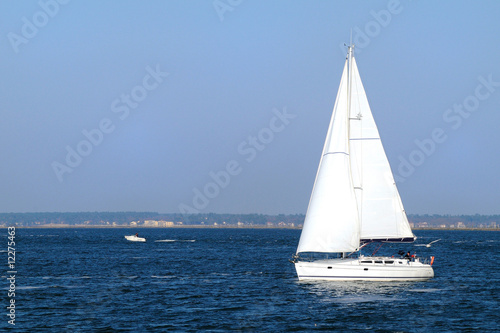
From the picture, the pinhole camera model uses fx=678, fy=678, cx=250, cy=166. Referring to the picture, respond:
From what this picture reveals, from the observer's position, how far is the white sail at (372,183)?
182 ft

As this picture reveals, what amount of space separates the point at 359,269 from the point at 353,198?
19.3 feet

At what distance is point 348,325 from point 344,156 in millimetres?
19328

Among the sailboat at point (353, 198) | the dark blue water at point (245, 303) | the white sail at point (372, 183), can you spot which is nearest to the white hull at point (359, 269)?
the sailboat at point (353, 198)

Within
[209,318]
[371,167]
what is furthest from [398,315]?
[371,167]

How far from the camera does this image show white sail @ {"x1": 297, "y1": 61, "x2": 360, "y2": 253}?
178 feet

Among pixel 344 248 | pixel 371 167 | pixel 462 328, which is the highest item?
pixel 371 167

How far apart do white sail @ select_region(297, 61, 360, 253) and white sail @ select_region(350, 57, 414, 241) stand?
2.68ft

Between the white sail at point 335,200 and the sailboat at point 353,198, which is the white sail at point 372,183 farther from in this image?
the white sail at point 335,200

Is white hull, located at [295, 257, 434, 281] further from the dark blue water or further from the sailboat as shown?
the dark blue water

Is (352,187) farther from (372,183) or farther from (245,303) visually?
(245,303)

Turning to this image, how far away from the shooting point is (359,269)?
53094 mm

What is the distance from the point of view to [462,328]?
3834 centimetres

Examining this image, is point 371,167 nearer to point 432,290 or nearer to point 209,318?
point 432,290

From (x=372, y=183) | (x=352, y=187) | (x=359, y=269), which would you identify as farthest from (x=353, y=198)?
(x=359, y=269)
